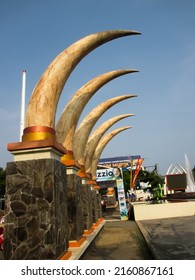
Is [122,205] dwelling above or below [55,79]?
below

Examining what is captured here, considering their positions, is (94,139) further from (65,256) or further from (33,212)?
(33,212)

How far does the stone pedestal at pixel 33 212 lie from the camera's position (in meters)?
5.59

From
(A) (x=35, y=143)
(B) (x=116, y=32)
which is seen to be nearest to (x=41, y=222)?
(A) (x=35, y=143)

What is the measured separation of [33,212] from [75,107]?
4.90 m

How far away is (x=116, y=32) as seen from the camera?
7703 millimetres

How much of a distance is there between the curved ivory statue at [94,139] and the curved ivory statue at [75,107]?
5355mm

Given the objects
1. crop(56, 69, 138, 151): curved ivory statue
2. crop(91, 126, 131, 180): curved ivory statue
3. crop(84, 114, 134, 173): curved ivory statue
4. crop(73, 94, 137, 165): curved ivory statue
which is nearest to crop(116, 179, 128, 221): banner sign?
crop(91, 126, 131, 180): curved ivory statue

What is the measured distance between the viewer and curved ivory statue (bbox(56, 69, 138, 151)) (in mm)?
9250

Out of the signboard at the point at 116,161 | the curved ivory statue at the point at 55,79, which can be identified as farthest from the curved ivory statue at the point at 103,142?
the signboard at the point at 116,161

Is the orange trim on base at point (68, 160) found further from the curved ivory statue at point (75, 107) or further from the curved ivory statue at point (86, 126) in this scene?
the curved ivory statue at point (86, 126)

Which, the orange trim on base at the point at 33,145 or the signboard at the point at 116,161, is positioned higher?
the signboard at the point at 116,161

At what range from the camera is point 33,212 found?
18.9 feet

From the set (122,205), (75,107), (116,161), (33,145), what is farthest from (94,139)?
(116,161)
